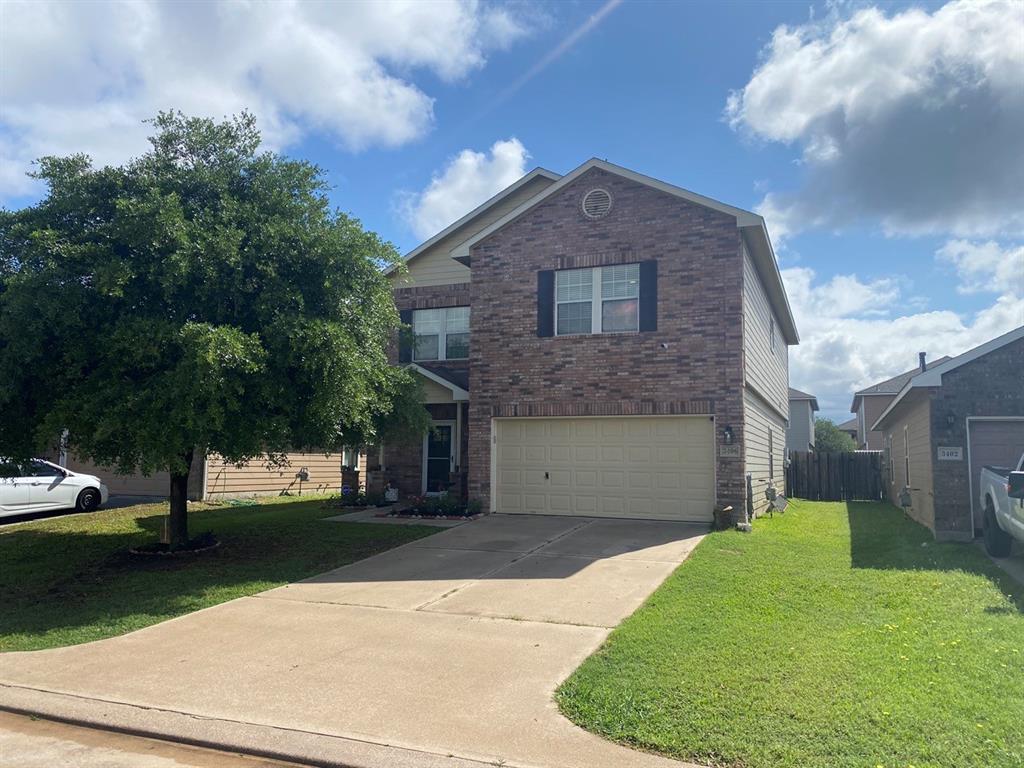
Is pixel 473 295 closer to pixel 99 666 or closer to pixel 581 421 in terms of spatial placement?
pixel 581 421

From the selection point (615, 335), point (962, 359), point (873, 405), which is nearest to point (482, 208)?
point (615, 335)

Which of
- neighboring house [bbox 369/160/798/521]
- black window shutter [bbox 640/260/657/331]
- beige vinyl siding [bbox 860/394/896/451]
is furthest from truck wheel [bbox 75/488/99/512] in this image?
beige vinyl siding [bbox 860/394/896/451]

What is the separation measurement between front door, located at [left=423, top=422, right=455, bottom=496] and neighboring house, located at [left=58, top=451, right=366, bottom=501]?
6.24 feet

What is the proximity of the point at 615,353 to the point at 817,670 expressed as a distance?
9375mm

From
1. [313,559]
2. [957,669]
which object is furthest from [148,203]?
[957,669]

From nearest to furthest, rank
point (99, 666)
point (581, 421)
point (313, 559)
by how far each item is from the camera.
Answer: point (99, 666) → point (313, 559) → point (581, 421)

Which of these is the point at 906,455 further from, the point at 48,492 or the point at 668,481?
the point at 48,492

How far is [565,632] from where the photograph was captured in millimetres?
7336

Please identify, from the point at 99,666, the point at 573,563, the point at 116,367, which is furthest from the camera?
the point at 573,563

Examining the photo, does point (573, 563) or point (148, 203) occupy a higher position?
point (148, 203)

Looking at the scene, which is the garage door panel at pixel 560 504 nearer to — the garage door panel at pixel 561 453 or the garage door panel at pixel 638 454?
the garage door panel at pixel 561 453

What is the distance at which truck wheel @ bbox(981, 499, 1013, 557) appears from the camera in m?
10.7

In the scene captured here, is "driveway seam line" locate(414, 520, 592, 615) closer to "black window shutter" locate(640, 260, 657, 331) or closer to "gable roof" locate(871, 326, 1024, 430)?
"black window shutter" locate(640, 260, 657, 331)

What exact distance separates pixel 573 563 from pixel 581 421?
481 centimetres
